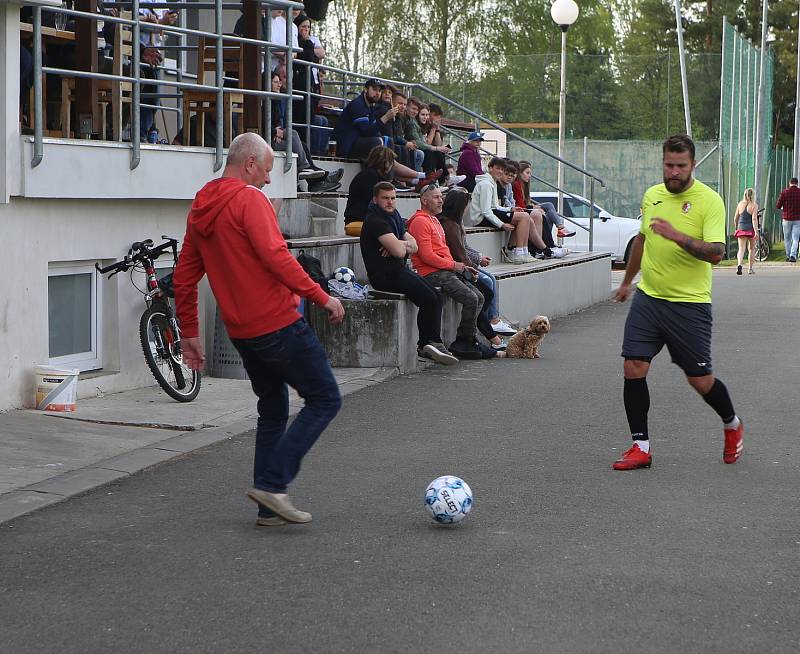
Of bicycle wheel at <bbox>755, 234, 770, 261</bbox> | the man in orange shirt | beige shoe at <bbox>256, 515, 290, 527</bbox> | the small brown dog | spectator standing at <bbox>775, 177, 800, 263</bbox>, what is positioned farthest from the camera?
bicycle wheel at <bbox>755, 234, 770, 261</bbox>

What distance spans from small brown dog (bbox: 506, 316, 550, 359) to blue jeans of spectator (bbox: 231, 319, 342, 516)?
727 centimetres

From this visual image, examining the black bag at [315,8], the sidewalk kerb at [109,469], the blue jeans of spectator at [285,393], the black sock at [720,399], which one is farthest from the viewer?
the black bag at [315,8]

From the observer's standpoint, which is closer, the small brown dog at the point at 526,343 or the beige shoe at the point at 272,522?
the beige shoe at the point at 272,522

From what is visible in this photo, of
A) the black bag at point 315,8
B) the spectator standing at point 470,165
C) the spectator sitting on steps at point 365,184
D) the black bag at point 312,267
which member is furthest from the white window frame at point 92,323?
the spectator standing at point 470,165

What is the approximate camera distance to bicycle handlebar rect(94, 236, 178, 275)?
35.2 ft

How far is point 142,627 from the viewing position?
5.02 metres

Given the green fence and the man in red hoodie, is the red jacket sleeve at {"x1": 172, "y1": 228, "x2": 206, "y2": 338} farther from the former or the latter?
the green fence

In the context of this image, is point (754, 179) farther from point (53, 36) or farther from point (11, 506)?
point (11, 506)

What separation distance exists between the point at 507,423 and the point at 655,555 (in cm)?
392

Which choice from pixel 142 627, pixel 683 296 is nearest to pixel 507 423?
pixel 683 296

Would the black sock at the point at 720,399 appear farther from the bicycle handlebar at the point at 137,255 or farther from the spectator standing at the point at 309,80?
the spectator standing at the point at 309,80

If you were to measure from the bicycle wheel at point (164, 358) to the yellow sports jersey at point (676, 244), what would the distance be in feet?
12.7

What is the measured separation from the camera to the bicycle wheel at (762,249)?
115 feet

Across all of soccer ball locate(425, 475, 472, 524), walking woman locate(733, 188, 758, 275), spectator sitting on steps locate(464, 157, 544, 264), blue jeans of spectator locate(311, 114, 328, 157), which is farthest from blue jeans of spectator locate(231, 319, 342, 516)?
walking woman locate(733, 188, 758, 275)
